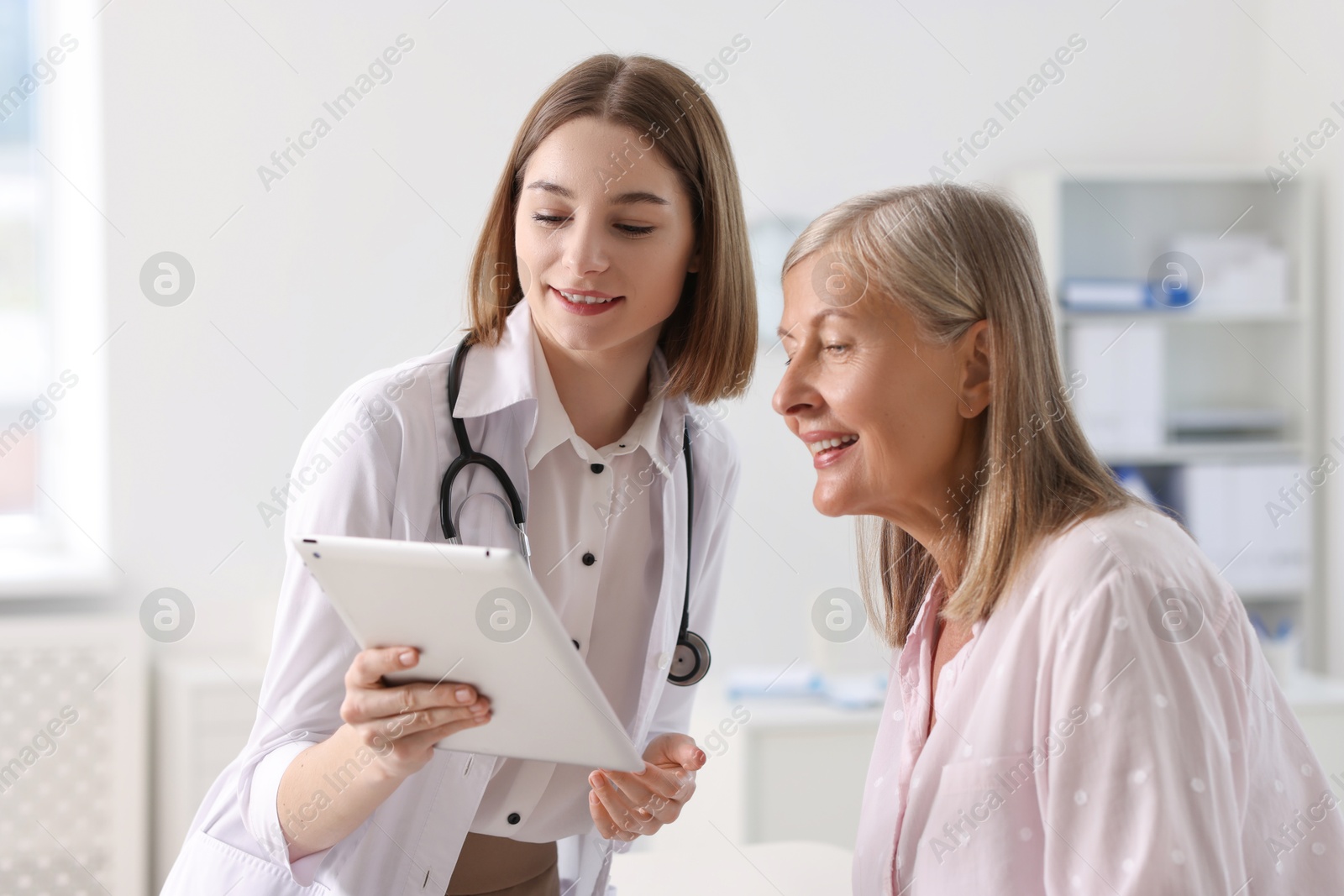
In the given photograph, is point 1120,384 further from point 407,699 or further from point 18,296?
point 18,296

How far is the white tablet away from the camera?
91cm

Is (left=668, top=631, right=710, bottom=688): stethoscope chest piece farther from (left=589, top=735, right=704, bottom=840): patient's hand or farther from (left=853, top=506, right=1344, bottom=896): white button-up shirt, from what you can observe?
(left=853, top=506, right=1344, bottom=896): white button-up shirt

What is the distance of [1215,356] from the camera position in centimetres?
387

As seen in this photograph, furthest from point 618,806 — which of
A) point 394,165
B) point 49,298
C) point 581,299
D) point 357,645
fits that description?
point 49,298

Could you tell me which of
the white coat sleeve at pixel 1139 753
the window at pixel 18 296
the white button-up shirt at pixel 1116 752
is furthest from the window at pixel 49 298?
the white coat sleeve at pixel 1139 753

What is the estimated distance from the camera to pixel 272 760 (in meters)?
1.18

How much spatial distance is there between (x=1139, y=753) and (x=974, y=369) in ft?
1.43

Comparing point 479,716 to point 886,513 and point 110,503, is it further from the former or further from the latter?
point 110,503

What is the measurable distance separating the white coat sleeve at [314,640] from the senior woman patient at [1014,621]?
459 mm

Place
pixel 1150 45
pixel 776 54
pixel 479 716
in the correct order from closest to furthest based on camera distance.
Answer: pixel 479 716 → pixel 776 54 → pixel 1150 45

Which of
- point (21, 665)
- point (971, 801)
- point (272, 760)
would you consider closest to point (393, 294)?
point (21, 665)

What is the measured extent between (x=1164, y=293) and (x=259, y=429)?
109 inches

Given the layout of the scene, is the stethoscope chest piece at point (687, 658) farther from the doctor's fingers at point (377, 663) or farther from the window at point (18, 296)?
A: the window at point (18, 296)

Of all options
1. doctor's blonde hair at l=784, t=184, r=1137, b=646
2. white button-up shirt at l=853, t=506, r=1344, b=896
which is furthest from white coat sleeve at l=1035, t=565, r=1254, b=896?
doctor's blonde hair at l=784, t=184, r=1137, b=646
